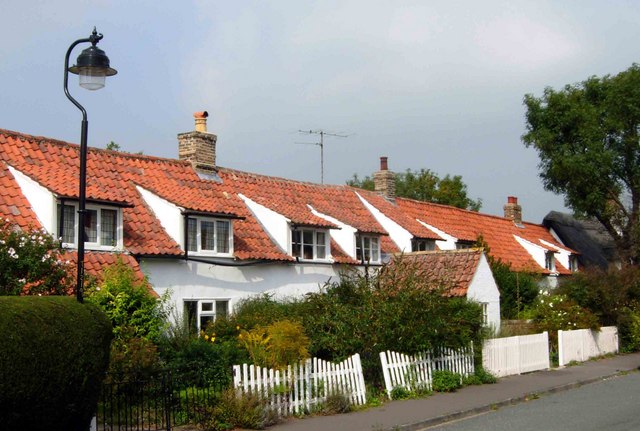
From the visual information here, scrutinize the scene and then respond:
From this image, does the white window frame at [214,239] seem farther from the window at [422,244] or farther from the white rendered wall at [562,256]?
the white rendered wall at [562,256]

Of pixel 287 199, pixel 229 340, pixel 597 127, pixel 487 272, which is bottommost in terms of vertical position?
pixel 229 340

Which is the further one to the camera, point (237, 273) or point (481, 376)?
point (237, 273)

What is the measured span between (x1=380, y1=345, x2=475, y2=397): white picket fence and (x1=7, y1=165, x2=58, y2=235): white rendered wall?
8051 mm

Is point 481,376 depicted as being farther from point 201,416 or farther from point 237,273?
point 201,416

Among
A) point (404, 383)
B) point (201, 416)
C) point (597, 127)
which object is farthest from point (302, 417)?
point (597, 127)

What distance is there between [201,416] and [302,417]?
2270mm

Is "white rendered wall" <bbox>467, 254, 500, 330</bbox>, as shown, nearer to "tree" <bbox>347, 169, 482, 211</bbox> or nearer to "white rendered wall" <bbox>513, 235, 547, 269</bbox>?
"white rendered wall" <bbox>513, 235, 547, 269</bbox>

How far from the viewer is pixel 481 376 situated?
2141 centimetres

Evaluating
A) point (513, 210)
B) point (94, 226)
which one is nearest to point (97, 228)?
point (94, 226)

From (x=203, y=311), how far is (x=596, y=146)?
27.7 metres

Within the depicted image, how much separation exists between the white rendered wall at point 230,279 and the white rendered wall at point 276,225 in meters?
0.74

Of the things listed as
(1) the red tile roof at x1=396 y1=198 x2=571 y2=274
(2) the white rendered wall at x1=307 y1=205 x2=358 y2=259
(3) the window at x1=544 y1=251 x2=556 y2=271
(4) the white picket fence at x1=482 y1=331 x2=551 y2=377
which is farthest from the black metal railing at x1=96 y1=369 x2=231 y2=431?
(3) the window at x1=544 y1=251 x2=556 y2=271

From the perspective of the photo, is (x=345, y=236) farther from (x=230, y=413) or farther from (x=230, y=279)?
(x=230, y=413)

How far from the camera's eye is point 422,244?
3269 cm
